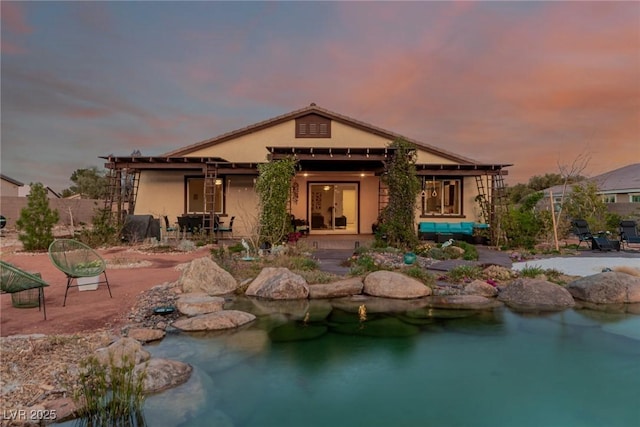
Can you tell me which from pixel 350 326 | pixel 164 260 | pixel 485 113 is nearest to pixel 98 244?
pixel 164 260

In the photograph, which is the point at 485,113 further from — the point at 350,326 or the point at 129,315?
the point at 129,315

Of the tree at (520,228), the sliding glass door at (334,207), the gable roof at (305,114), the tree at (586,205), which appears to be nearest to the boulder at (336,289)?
the tree at (520,228)

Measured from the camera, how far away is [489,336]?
5.36m

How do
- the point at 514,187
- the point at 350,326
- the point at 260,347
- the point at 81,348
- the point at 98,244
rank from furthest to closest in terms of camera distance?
the point at 514,187, the point at 98,244, the point at 350,326, the point at 260,347, the point at 81,348

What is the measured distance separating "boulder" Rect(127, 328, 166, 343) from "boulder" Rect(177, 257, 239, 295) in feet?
6.56

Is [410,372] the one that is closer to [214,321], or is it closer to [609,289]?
[214,321]

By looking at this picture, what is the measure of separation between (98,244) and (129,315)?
824 cm

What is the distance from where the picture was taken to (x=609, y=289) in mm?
6859

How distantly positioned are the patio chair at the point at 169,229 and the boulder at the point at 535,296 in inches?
458

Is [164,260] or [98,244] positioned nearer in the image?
[164,260]

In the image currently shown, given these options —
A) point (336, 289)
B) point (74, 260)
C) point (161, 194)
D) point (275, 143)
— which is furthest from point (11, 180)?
point (336, 289)

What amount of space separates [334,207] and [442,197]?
4678mm

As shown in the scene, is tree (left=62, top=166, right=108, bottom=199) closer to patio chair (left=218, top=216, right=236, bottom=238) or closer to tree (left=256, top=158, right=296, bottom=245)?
patio chair (left=218, top=216, right=236, bottom=238)

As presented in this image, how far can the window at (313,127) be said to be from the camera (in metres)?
15.4
